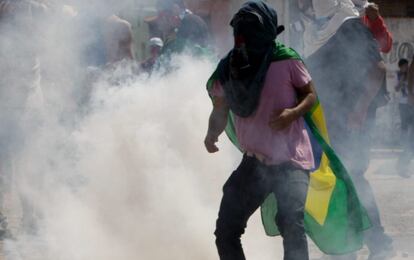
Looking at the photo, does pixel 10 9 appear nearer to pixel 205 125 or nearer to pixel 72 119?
pixel 72 119

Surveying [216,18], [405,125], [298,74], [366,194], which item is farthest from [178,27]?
[405,125]

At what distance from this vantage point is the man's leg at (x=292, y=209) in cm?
451

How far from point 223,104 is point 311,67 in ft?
7.07

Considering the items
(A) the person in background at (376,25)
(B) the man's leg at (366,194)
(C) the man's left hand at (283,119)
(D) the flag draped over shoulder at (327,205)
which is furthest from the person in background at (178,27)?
(C) the man's left hand at (283,119)

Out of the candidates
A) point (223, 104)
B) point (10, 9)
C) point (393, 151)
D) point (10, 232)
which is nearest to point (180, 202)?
point (223, 104)

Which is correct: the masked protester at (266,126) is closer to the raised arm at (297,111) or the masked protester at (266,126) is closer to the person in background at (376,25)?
the raised arm at (297,111)

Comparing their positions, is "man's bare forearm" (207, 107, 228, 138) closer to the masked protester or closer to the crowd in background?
the masked protester

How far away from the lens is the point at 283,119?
4453 mm

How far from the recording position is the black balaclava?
4.52 m

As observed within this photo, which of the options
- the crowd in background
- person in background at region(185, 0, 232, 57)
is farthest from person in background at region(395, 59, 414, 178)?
the crowd in background

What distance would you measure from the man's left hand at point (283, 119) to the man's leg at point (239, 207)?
0.80 ft

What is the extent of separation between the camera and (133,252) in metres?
5.74

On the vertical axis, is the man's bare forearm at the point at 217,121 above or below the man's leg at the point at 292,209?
above

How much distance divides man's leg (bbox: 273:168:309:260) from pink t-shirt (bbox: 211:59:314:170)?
0.24ft
